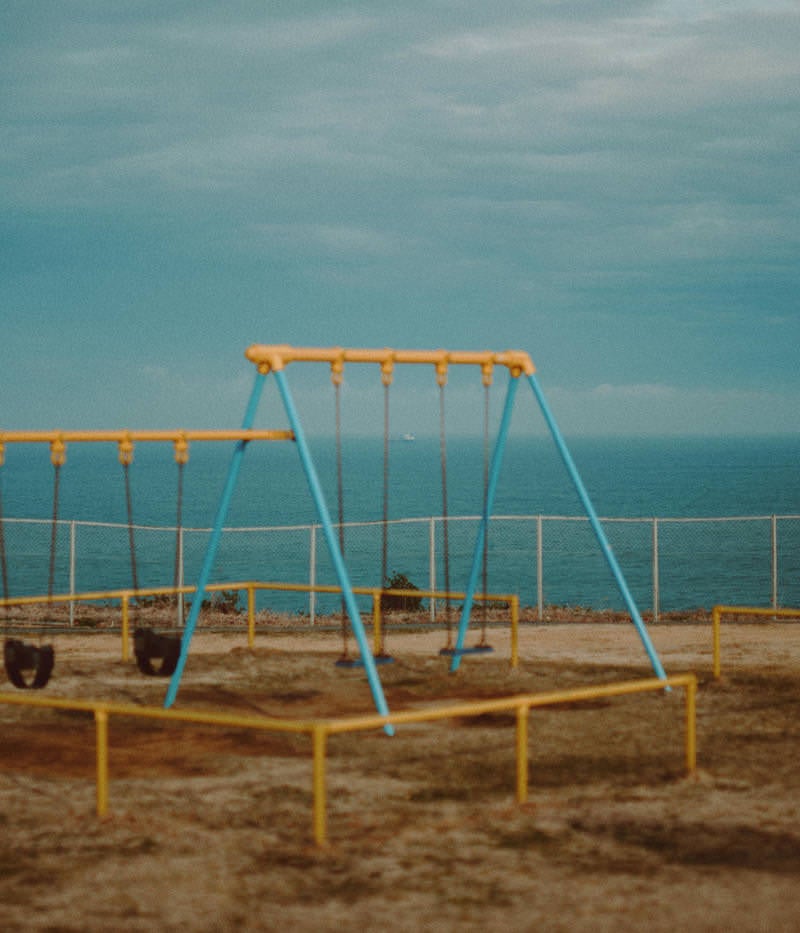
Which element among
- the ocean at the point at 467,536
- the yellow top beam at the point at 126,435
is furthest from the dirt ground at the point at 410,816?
the ocean at the point at 467,536

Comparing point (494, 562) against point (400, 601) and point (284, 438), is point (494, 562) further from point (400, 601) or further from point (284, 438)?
point (284, 438)

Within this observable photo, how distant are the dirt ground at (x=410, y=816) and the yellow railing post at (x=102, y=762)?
5.3 inches

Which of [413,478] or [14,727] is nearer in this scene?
[14,727]

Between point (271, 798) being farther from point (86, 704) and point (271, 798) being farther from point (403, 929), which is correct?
point (403, 929)

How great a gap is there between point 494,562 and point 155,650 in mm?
55116

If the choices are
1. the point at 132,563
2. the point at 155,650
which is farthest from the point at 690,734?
the point at 132,563

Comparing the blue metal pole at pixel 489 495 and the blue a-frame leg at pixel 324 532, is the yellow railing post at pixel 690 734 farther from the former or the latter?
the blue metal pole at pixel 489 495

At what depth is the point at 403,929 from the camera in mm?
6352

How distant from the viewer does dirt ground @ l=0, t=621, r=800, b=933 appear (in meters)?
6.67

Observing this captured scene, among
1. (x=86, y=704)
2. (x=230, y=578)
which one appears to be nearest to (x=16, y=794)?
(x=86, y=704)

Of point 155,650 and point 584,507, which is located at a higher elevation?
point 584,507

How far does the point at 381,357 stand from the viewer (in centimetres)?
1230

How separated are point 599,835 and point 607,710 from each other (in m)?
4.45

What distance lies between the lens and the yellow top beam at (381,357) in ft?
37.9
